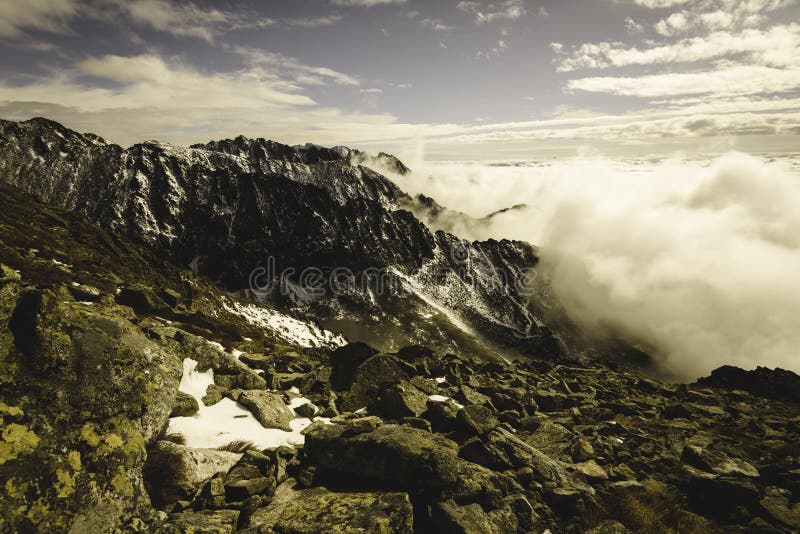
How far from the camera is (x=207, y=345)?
1873cm

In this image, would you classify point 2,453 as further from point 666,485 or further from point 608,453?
point 608,453

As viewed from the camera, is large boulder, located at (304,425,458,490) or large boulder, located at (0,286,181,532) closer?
large boulder, located at (0,286,181,532)

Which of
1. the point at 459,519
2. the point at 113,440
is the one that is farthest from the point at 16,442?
the point at 459,519

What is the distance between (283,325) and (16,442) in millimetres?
105737

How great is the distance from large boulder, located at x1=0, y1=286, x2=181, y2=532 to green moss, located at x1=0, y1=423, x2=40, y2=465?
0.01 metres

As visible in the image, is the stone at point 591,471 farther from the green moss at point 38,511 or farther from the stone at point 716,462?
the green moss at point 38,511

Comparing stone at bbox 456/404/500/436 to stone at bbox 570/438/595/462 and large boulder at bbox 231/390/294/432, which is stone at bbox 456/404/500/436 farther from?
large boulder at bbox 231/390/294/432

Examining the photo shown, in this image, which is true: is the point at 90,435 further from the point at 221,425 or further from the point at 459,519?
the point at 459,519

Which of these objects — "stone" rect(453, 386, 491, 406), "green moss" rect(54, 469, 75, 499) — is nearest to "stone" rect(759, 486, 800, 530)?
"stone" rect(453, 386, 491, 406)

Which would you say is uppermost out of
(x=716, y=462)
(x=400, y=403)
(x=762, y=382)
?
(x=400, y=403)

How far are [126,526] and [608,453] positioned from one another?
18510 millimetres

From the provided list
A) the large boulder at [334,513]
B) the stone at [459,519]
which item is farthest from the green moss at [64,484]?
the stone at [459,519]

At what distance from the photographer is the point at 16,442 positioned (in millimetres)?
6461

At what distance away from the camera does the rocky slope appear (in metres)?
7.11
